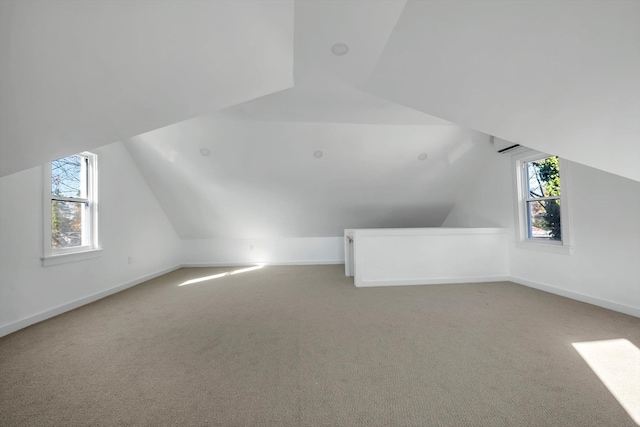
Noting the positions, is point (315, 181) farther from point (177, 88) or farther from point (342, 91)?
point (177, 88)

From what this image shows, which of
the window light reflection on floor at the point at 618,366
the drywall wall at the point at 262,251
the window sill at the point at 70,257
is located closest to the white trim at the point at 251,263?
the drywall wall at the point at 262,251

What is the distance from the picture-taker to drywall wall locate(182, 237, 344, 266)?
5742 millimetres

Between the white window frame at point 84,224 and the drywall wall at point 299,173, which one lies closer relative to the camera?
the white window frame at point 84,224

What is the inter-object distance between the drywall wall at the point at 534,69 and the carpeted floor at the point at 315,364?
5.00 feet

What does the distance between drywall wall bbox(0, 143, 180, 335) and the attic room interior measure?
25 mm

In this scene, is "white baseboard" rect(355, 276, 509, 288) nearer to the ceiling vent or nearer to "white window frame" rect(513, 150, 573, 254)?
"white window frame" rect(513, 150, 573, 254)

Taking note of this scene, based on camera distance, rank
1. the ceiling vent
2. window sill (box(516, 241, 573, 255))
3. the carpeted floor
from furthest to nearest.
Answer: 1. the ceiling vent
2. window sill (box(516, 241, 573, 255))
3. the carpeted floor

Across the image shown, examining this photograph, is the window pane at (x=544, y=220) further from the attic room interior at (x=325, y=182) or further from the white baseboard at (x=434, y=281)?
the white baseboard at (x=434, y=281)

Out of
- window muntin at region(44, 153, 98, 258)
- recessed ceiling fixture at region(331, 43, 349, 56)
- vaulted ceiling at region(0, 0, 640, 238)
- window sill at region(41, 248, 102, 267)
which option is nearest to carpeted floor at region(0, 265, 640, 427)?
window sill at region(41, 248, 102, 267)

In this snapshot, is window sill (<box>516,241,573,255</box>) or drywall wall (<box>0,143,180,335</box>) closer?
drywall wall (<box>0,143,180,335</box>)

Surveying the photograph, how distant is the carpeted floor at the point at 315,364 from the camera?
1296 mm

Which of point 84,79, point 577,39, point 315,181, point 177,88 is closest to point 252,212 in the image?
point 315,181

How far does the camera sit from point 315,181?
4.51m

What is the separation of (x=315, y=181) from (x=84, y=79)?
3533 millimetres
